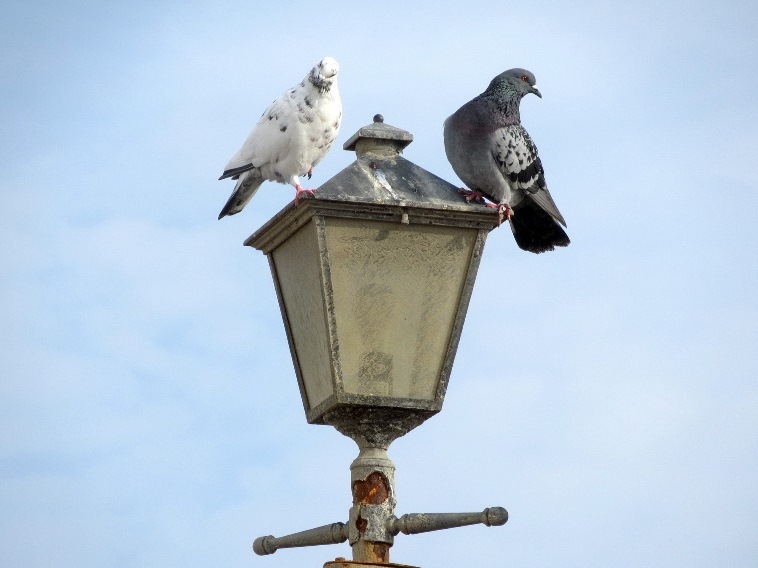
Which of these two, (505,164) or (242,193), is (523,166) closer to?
(505,164)

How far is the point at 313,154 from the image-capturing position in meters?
6.83

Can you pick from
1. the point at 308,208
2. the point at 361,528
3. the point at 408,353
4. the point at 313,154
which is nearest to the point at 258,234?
the point at 308,208

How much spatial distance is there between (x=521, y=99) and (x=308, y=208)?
3.13m

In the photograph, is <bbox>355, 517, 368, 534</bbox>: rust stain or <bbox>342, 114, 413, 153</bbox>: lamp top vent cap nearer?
<bbox>355, 517, 368, 534</bbox>: rust stain

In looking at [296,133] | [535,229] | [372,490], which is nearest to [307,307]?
[372,490]

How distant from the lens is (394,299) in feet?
12.7

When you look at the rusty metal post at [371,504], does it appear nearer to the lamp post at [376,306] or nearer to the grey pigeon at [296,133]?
the lamp post at [376,306]

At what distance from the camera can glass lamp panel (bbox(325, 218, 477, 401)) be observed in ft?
12.5

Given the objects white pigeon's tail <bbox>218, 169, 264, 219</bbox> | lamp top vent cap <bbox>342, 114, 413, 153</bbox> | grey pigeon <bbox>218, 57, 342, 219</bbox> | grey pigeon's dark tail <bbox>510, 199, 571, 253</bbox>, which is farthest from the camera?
white pigeon's tail <bbox>218, 169, 264, 219</bbox>

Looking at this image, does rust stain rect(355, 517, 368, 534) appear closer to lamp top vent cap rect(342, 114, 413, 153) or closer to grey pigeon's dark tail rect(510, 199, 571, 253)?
lamp top vent cap rect(342, 114, 413, 153)

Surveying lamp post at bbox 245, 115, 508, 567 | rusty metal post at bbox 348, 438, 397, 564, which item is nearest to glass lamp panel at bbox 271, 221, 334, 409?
lamp post at bbox 245, 115, 508, 567

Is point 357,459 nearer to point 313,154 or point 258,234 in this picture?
point 258,234

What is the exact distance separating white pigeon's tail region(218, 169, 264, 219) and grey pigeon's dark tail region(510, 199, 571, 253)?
1.58 m

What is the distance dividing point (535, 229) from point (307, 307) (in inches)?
101
